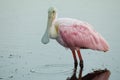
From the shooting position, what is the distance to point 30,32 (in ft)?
10.1

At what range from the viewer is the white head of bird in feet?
9.77

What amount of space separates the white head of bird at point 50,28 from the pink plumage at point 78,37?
6 centimetres

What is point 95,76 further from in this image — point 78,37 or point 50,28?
point 50,28

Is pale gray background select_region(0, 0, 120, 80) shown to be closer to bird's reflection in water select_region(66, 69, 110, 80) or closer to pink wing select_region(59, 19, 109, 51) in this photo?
bird's reflection in water select_region(66, 69, 110, 80)

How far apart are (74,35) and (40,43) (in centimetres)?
32

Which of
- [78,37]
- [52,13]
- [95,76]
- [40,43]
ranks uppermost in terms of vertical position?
[52,13]

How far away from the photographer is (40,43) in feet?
10.0

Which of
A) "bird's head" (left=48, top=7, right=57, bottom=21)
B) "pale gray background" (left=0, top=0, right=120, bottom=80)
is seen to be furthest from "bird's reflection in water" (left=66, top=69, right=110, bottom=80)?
"bird's head" (left=48, top=7, right=57, bottom=21)

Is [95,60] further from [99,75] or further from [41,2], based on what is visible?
[41,2]

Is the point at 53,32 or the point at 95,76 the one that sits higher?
the point at 53,32

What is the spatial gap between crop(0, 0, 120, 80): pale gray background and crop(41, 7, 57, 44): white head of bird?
2.2 inches

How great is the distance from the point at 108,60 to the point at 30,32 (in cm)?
70

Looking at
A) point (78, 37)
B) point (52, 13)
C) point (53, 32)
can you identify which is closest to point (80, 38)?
point (78, 37)

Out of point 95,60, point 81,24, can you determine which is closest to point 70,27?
point 81,24
